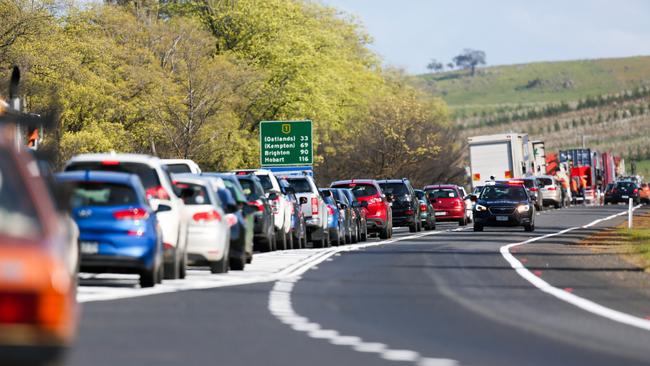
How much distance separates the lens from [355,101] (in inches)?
3880

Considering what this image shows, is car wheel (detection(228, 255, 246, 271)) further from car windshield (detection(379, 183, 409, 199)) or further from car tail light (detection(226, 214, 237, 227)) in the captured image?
car windshield (detection(379, 183, 409, 199))

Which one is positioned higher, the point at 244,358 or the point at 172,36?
the point at 172,36

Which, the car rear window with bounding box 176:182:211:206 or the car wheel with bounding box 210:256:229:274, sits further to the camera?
the car wheel with bounding box 210:256:229:274

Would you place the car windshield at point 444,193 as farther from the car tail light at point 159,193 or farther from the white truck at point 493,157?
the car tail light at point 159,193

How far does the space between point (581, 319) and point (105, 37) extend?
5398 centimetres

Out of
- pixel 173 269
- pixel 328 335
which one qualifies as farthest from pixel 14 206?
pixel 173 269

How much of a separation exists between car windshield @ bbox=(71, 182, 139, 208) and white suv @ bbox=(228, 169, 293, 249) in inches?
566

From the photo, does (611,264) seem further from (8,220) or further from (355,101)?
(355,101)

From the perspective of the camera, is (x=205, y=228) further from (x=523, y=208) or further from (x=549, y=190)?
(x=549, y=190)

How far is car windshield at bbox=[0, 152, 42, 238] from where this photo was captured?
7996mm

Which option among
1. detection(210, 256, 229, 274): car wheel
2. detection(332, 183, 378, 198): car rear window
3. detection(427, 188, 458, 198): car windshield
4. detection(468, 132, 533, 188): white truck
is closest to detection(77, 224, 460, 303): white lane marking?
detection(210, 256, 229, 274): car wheel

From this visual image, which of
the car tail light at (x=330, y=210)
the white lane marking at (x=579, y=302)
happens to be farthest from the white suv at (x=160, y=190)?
the car tail light at (x=330, y=210)

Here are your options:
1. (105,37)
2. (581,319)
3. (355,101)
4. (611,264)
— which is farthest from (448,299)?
(355,101)

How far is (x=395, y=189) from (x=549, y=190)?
121 feet
